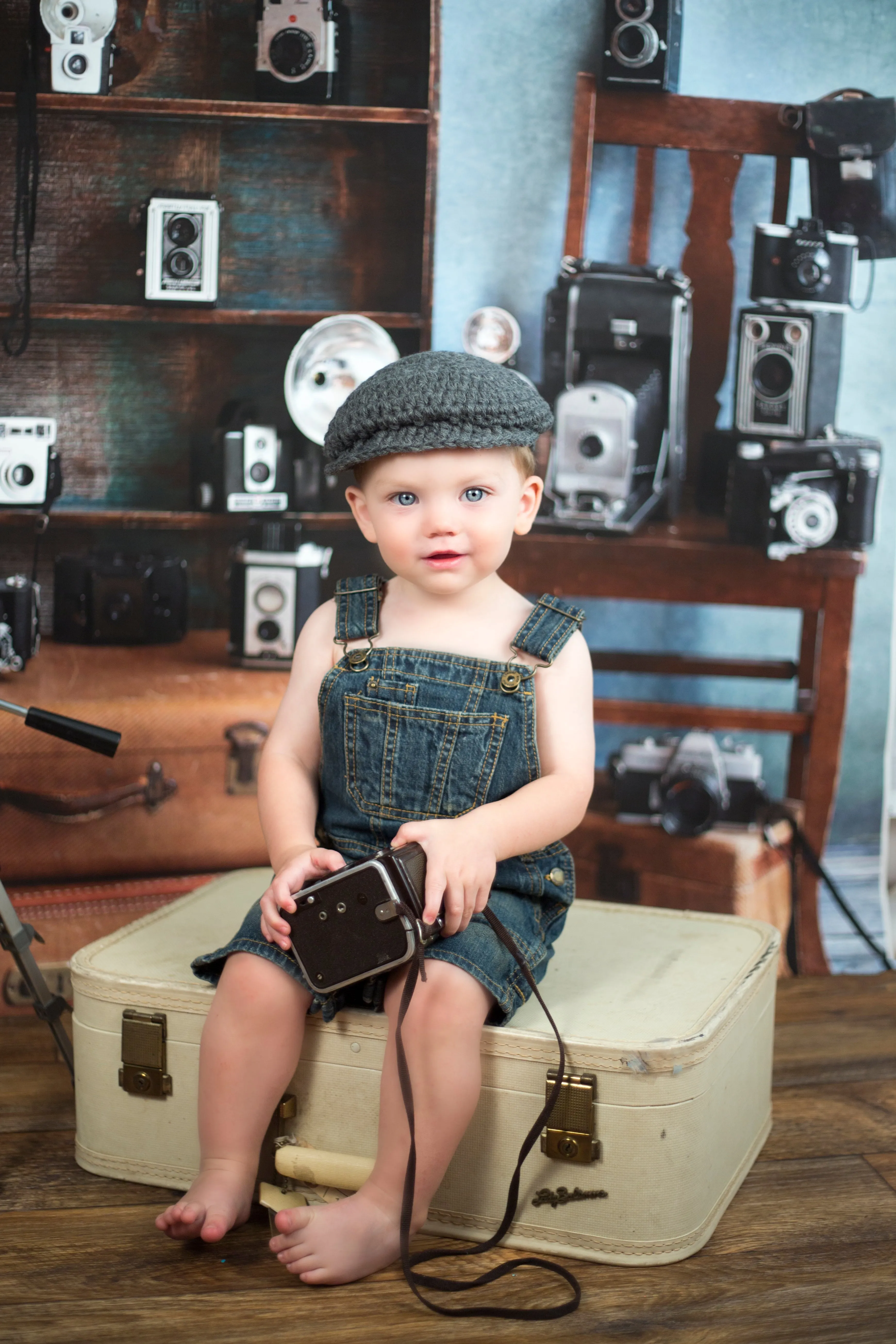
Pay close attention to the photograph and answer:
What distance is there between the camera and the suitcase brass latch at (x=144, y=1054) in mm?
1506

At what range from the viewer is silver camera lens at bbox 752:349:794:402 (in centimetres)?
227

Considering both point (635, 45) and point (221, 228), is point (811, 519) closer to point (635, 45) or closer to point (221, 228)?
point (635, 45)

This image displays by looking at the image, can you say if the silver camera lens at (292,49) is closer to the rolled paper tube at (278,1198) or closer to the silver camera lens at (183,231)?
the silver camera lens at (183,231)

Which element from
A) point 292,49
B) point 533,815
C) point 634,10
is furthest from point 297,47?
point 533,815

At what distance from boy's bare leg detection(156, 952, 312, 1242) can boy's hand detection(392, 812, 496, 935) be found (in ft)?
0.70

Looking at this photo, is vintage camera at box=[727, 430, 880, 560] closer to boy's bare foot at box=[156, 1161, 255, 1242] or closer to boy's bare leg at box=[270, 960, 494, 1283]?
boy's bare leg at box=[270, 960, 494, 1283]

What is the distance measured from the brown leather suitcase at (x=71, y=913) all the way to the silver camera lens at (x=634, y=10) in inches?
65.1

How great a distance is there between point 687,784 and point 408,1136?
3.76ft

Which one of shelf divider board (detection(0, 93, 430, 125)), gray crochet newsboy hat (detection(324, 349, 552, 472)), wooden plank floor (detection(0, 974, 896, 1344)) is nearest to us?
wooden plank floor (detection(0, 974, 896, 1344))

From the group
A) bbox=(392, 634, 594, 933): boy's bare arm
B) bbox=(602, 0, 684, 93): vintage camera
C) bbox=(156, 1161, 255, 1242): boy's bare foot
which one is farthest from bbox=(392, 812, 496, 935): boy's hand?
bbox=(602, 0, 684, 93): vintage camera

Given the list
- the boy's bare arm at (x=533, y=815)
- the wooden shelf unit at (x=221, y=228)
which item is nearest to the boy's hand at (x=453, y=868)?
the boy's bare arm at (x=533, y=815)

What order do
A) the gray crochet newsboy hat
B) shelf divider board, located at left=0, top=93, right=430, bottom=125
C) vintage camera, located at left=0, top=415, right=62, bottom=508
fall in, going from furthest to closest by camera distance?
vintage camera, located at left=0, top=415, right=62, bottom=508 < shelf divider board, located at left=0, top=93, right=430, bottom=125 < the gray crochet newsboy hat

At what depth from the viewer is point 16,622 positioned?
223cm

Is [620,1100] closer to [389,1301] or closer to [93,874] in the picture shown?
[389,1301]
